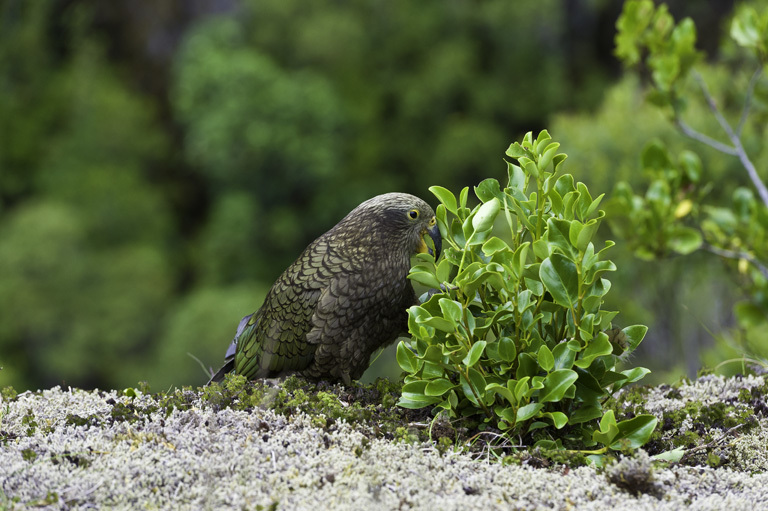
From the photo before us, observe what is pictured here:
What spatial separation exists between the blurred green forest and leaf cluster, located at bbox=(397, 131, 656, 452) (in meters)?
9.95

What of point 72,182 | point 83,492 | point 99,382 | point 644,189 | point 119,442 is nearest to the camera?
point 83,492

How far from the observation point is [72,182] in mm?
15148

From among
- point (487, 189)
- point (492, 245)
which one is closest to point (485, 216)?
point (492, 245)

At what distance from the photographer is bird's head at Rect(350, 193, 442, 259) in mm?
2564

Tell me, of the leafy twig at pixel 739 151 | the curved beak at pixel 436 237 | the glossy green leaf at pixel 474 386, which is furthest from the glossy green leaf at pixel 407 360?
the leafy twig at pixel 739 151

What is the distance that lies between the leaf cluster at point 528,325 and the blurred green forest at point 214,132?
9.95 meters

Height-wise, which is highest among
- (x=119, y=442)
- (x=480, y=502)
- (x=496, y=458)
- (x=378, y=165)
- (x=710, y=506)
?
(x=378, y=165)

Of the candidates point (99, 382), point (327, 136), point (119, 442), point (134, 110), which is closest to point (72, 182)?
point (134, 110)

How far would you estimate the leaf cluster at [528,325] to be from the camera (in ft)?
6.81

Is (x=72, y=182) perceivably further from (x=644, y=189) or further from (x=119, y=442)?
(x=119, y=442)

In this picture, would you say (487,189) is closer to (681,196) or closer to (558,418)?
(558,418)

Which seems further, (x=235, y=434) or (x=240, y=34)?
(x=240, y=34)

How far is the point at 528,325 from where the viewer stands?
2.20 m

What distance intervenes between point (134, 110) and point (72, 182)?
202 centimetres
